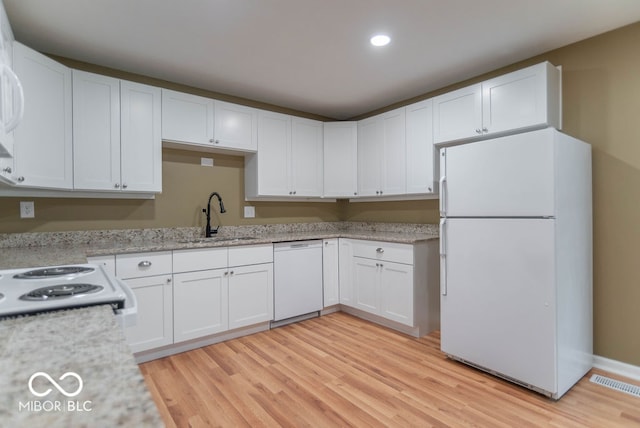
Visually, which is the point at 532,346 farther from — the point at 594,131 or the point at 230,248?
the point at 230,248

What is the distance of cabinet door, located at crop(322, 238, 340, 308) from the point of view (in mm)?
3641

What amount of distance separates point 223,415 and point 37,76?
8.01 ft

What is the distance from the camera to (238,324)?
120 inches

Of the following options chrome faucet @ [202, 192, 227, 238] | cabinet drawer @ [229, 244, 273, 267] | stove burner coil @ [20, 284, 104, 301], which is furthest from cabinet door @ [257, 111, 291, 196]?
stove burner coil @ [20, 284, 104, 301]

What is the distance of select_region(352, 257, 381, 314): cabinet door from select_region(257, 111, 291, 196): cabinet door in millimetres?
1140

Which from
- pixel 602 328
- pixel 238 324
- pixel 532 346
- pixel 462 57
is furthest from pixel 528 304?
pixel 238 324

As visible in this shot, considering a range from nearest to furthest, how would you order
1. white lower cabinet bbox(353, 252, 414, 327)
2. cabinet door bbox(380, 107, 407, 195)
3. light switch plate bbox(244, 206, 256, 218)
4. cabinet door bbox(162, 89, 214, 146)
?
cabinet door bbox(162, 89, 214, 146) < white lower cabinet bbox(353, 252, 414, 327) < cabinet door bbox(380, 107, 407, 195) < light switch plate bbox(244, 206, 256, 218)

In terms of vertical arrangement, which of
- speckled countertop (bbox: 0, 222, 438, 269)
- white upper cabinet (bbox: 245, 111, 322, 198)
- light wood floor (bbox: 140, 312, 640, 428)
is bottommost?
light wood floor (bbox: 140, 312, 640, 428)

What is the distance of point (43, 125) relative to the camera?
2301 mm

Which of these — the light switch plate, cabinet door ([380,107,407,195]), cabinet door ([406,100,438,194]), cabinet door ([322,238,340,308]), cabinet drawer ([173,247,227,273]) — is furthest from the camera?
the light switch plate

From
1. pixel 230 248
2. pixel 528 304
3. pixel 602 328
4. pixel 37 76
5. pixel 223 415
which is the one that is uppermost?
pixel 37 76

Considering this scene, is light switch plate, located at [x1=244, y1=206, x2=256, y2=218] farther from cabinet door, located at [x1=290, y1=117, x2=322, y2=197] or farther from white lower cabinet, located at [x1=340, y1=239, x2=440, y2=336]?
white lower cabinet, located at [x1=340, y1=239, x2=440, y2=336]

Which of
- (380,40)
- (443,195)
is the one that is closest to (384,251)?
(443,195)

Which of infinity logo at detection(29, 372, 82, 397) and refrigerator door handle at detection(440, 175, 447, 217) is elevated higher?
refrigerator door handle at detection(440, 175, 447, 217)
